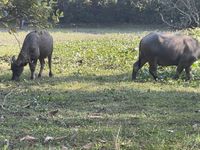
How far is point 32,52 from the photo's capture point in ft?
57.3

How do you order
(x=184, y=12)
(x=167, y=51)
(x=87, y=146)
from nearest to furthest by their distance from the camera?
(x=87, y=146) < (x=167, y=51) < (x=184, y=12)

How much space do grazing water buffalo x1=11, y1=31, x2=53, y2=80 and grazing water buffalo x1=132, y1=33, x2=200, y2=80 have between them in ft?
11.1

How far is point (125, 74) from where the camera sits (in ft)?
58.3

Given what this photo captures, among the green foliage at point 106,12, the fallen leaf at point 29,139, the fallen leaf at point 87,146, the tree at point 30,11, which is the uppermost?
the tree at point 30,11

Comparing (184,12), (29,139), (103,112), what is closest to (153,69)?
(103,112)

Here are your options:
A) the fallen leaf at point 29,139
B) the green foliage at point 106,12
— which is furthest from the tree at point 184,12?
the fallen leaf at point 29,139

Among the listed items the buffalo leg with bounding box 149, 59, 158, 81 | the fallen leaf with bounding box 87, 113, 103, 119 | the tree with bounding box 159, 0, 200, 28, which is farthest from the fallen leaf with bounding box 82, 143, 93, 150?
the tree with bounding box 159, 0, 200, 28

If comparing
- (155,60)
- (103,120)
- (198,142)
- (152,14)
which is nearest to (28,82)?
(155,60)

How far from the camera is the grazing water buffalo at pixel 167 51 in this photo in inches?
625

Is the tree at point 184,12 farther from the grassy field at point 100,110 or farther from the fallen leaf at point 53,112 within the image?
the fallen leaf at point 53,112

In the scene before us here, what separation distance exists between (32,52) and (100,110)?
727cm

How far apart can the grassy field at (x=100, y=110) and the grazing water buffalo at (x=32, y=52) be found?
382mm

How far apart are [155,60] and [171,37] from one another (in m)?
0.88

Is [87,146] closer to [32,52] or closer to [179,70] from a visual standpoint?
[179,70]
